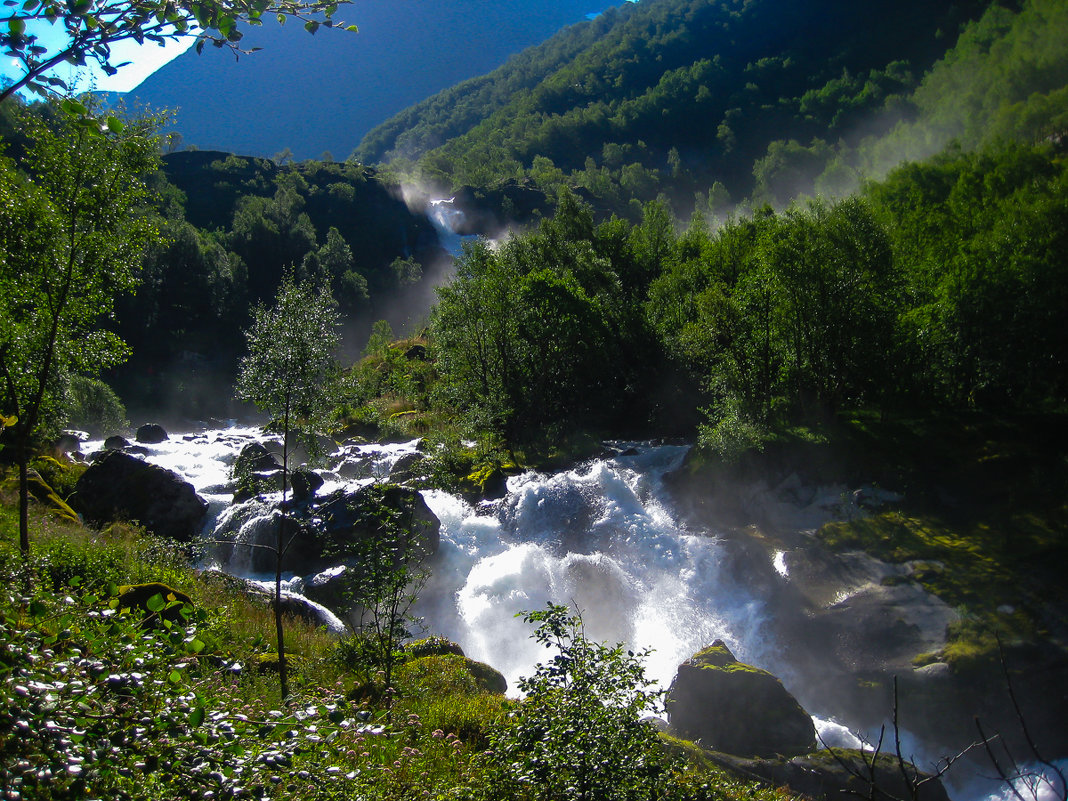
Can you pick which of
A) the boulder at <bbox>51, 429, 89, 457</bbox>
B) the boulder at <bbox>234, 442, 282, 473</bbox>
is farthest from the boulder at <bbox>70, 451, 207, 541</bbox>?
the boulder at <bbox>51, 429, 89, 457</bbox>

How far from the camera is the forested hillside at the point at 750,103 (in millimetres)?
58281

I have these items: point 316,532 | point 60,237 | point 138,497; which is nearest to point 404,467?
point 316,532

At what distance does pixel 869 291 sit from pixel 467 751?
67.1ft

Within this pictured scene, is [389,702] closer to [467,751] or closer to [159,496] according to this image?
[467,751]

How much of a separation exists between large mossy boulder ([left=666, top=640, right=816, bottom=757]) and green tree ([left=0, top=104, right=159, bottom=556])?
11647mm

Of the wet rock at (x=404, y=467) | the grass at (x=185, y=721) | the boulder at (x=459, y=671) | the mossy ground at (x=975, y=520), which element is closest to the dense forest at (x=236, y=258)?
the wet rock at (x=404, y=467)

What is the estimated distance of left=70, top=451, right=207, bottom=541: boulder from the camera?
706 inches

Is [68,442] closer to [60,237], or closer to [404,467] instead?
[404,467]

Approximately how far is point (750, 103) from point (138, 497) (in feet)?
439

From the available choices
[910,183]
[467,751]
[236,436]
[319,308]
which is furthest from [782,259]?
[236,436]

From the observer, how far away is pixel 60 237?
9.12 meters

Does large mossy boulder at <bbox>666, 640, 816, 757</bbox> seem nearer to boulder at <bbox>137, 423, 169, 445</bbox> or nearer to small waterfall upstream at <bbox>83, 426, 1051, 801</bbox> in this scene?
small waterfall upstream at <bbox>83, 426, 1051, 801</bbox>

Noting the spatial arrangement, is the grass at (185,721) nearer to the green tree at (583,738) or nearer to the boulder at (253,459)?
the green tree at (583,738)

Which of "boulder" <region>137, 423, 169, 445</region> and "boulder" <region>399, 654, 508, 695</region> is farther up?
"boulder" <region>137, 423, 169, 445</region>
